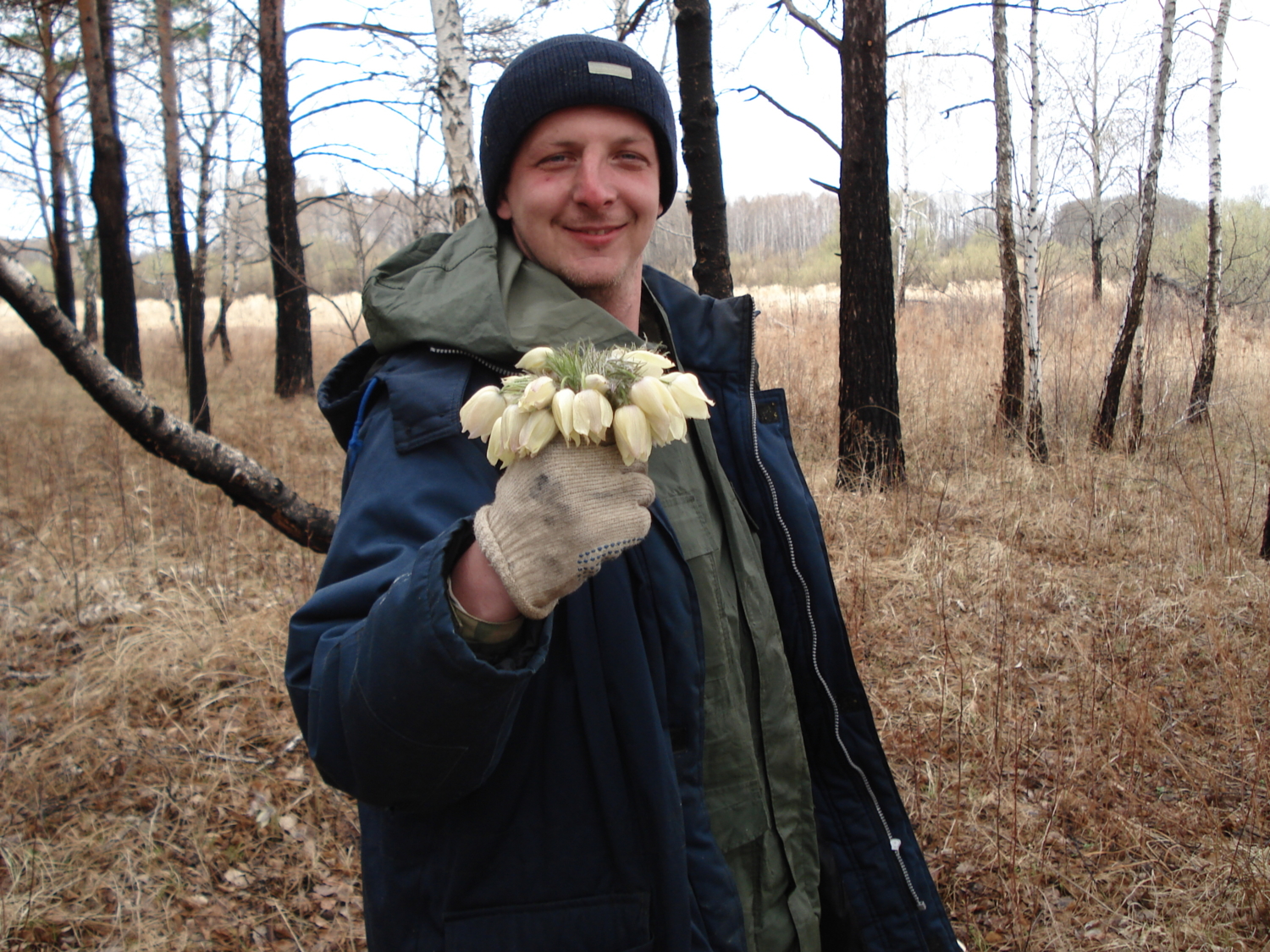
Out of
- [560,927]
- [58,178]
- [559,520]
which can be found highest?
[58,178]

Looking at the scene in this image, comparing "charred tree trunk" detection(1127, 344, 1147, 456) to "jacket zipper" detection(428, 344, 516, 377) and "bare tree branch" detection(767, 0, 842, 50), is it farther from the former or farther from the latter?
"jacket zipper" detection(428, 344, 516, 377)

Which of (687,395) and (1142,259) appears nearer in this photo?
(687,395)

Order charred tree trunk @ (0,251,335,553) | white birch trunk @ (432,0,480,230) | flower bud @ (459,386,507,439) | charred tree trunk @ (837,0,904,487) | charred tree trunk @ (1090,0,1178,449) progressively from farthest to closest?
1. charred tree trunk @ (1090,0,1178,449)
2. charred tree trunk @ (837,0,904,487)
3. white birch trunk @ (432,0,480,230)
4. charred tree trunk @ (0,251,335,553)
5. flower bud @ (459,386,507,439)

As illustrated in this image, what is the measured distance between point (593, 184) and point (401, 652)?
0.86m

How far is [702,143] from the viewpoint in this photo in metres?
4.83

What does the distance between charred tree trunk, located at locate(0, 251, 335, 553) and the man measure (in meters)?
1.44

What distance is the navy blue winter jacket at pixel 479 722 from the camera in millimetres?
881

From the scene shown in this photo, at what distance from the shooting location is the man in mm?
901

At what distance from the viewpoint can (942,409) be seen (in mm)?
7652

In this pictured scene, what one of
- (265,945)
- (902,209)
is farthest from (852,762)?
(902,209)

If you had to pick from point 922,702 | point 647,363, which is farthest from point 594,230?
point 922,702

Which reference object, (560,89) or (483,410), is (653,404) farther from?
(560,89)

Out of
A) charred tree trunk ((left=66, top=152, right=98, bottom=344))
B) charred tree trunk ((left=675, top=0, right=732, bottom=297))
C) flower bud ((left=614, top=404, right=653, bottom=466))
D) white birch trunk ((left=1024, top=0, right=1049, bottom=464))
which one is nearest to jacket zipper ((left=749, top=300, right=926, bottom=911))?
flower bud ((left=614, top=404, right=653, bottom=466))

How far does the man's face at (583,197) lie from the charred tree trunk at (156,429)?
58.3 inches
